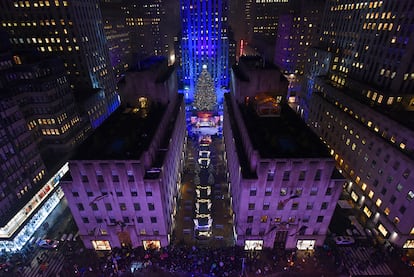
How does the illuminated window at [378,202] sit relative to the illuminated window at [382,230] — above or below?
above

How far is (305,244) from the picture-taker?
156ft

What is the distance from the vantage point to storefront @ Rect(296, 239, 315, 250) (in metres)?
47.2

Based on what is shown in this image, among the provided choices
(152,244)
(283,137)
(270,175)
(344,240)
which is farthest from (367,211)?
(152,244)

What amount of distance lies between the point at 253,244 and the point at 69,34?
282 ft

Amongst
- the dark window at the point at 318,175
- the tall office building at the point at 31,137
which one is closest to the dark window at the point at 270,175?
the dark window at the point at 318,175

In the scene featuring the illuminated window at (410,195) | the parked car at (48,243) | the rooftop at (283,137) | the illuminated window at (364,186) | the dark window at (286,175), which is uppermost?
the rooftop at (283,137)

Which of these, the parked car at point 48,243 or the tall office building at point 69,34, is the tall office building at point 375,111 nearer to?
the parked car at point 48,243

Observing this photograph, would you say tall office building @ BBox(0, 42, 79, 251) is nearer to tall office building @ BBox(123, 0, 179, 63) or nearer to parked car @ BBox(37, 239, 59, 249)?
parked car @ BBox(37, 239, 59, 249)

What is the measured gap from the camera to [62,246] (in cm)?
4962

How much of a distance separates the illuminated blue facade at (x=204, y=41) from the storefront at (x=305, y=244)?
8563cm

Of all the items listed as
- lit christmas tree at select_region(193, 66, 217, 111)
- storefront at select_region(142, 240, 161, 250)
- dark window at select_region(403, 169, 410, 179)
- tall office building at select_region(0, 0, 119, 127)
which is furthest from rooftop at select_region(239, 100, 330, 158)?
tall office building at select_region(0, 0, 119, 127)

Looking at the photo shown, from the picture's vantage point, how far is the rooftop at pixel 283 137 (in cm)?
3959

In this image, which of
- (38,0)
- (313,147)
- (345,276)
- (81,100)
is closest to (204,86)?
(81,100)

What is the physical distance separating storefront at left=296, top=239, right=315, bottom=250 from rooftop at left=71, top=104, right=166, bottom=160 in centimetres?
3603
